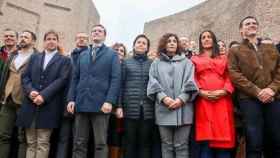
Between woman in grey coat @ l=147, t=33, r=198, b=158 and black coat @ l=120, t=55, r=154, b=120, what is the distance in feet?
0.41

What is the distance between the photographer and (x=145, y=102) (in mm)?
4125

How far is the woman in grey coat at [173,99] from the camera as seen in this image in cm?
385

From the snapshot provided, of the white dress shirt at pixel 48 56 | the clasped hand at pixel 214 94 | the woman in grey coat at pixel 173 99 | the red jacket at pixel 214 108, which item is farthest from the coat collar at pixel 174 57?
the white dress shirt at pixel 48 56

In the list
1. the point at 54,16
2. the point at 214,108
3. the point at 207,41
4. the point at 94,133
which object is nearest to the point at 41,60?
the point at 94,133

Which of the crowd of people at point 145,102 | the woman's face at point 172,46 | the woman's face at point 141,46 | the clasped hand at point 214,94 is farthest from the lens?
the woman's face at point 141,46

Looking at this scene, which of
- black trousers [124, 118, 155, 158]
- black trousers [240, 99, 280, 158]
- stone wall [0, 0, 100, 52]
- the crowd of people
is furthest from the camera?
stone wall [0, 0, 100, 52]

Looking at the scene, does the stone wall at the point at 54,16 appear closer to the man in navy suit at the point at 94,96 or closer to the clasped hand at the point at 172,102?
the man in navy suit at the point at 94,96

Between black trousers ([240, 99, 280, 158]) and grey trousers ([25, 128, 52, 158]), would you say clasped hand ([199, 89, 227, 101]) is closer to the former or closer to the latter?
black trousers ([240, 99, 280, 158])

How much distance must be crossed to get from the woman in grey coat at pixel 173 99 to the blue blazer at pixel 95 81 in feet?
1.44

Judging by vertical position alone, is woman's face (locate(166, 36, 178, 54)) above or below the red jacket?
above

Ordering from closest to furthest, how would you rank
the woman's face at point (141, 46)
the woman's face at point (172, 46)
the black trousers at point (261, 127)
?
the black trousers at point (261, 127)
the woman's face at point (172, 46)
the woman's face at point (141, 46)

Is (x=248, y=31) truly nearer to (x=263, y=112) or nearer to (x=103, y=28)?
(x=263, y=112)

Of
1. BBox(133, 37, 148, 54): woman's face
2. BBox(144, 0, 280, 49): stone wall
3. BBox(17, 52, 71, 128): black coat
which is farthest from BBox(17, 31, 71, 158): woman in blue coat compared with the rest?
BBox(144, 0, 280, 49): stone wall

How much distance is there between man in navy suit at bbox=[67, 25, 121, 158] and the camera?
3.88 metres
